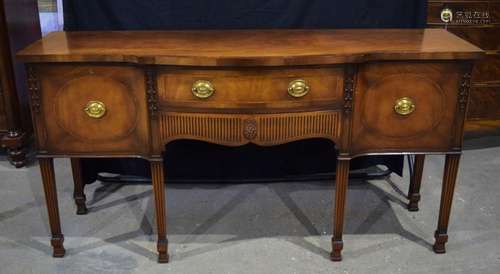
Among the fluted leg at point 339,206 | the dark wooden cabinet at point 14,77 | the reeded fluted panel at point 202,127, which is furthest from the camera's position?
the dark wooden cabinet at point 14,77

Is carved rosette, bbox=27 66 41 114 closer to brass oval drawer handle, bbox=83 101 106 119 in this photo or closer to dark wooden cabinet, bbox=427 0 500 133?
brass oval drawer handle, bbox=83 101 106 119

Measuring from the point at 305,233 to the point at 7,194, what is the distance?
4.38 ft

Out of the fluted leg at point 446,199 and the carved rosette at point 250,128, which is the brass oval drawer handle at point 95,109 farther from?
the fluted leg at point 446,199

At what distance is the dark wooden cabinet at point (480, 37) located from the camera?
236 cm

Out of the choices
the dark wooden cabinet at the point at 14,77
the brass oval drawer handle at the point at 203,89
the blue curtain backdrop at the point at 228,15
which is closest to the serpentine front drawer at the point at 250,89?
the brass oval drawer handle at the point at 203,89

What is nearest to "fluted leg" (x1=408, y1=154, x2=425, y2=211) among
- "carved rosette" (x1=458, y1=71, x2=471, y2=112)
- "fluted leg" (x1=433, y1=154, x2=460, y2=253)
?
"fluted leg" (x1=433, y1=154, x2=460, y2=253)

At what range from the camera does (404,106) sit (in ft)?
5.67

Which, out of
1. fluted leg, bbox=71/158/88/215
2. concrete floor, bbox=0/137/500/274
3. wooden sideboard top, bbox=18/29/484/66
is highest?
wooden sideboard top, bbox=18/29/484/66

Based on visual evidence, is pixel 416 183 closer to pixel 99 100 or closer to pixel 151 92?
pixel 151 92

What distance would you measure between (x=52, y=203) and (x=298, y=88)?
0.95 m

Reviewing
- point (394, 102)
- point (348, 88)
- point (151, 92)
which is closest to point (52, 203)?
point (151, 92)

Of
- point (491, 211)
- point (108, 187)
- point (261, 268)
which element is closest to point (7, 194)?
point (108, 187)

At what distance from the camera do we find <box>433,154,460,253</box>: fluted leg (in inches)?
73.0

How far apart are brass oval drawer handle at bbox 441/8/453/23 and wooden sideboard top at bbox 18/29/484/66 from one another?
380mm
